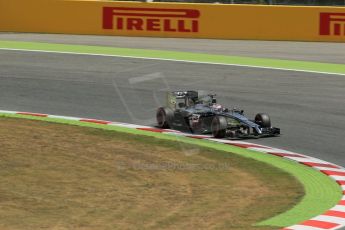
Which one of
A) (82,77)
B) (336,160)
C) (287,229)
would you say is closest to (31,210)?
(287,229)

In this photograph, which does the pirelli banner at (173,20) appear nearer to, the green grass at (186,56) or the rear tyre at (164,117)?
the green grass at (186,56)

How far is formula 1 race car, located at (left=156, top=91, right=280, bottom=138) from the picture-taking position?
15281 millimetres

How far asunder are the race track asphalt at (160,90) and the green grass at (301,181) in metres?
0.87

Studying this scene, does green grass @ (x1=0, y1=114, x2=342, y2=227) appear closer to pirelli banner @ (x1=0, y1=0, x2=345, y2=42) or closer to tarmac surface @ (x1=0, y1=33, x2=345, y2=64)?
tarmac surface @ (x1=0, y1=33, x2=345, y2=64)

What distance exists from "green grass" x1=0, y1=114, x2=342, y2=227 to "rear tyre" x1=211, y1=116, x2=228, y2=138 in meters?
0.32

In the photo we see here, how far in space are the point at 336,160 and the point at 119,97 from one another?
7.22 meters

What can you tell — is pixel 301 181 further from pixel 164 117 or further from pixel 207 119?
pixel 164 117

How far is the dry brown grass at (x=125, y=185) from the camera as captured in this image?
9.94 m

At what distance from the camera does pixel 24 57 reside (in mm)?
24969

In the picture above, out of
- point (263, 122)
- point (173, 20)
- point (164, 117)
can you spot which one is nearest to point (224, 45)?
point (173, 20)

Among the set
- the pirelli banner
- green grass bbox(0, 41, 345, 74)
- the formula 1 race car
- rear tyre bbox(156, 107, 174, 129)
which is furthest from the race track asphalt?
the pirelli banner

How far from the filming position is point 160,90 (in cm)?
2042

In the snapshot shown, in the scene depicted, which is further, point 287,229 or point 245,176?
point 245,176

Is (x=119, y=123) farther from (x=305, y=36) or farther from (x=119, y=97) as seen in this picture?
(x=305, y=36)
